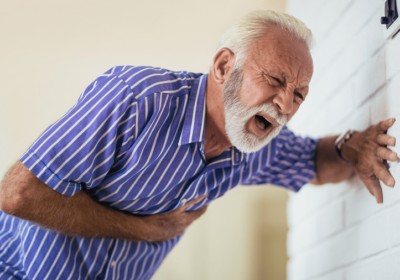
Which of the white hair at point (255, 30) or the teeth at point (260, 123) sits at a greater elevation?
the white hair at point (255, 30)

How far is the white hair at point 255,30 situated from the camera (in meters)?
0.97

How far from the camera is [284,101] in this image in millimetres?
924

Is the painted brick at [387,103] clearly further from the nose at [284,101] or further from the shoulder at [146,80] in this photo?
the shoulder at [146,80]

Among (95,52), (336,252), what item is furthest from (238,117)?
(95,52)

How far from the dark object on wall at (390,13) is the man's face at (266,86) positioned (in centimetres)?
20

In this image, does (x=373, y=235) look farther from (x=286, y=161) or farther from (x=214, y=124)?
(x=214, y=124)

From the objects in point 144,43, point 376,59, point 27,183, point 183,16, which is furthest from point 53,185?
point 183,16

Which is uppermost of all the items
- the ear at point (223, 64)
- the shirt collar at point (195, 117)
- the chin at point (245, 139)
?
the ear at point (223, 64)

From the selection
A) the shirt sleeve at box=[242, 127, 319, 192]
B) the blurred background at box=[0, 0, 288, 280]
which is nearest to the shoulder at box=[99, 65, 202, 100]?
the shirt sleeve at box=[242, 127, 319, 192]

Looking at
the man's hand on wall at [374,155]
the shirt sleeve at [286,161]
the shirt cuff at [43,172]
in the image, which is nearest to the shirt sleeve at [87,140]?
the shirt cuff at [43,172]

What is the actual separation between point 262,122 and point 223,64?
196mm

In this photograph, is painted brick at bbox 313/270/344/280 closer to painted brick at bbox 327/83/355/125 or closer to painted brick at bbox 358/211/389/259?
painted brick at bbox 358/211/389/259

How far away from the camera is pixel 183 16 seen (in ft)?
6.64

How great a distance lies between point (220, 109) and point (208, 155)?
0.47 feet
